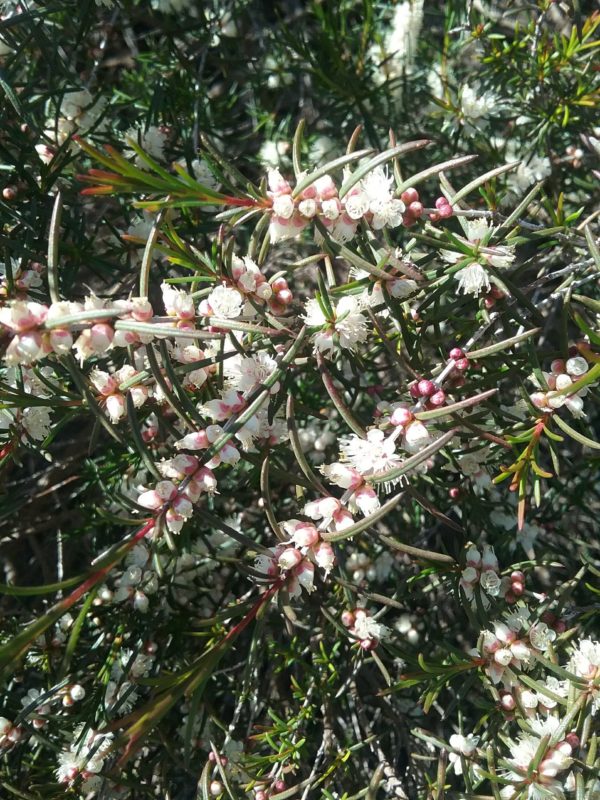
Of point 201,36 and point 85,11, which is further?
point 201,36

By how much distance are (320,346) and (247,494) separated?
0.69 m

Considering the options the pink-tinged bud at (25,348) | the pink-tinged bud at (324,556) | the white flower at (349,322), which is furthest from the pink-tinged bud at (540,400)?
the pink-tinged bud at (25,348)

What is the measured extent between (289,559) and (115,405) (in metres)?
0.35

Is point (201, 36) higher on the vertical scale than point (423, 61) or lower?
higher

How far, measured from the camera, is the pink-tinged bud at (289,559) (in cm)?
110

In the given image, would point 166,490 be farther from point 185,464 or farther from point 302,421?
point 302,421

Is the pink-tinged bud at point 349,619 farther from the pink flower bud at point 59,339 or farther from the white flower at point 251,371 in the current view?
the pink flower bud at point 59,339

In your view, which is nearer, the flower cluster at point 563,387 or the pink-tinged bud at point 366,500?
the pink-tinged bud at point 366,500

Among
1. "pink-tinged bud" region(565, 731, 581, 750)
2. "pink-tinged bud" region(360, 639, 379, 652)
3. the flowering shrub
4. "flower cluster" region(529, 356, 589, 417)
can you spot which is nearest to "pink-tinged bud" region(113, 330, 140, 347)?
the flowering shrub

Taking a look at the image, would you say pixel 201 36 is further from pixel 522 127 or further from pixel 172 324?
pixel 172 324

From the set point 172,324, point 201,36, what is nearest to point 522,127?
point 201,36

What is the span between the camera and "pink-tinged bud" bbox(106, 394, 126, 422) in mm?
1125

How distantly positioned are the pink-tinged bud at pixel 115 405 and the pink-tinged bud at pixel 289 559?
1.07 feet

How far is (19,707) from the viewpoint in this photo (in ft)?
5.25
